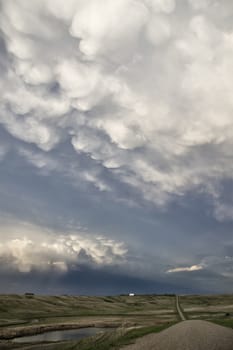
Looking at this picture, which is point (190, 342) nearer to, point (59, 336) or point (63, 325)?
point (59, 336)

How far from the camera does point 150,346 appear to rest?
39.4 meters

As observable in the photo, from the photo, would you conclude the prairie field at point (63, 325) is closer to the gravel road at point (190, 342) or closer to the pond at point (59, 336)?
the pond at point (59, 336)

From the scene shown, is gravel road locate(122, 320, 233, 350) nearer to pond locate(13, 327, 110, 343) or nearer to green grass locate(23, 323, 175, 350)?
green grass locate(23, 323, 175, 350)

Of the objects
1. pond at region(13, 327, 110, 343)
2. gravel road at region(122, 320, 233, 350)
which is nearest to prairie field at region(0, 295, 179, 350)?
pond at region(13, 327, 110, 343)

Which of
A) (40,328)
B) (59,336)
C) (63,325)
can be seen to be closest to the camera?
(59,336)

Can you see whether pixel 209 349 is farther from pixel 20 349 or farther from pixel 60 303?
pixel 60 303

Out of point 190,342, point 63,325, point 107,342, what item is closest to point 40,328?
point 63,325

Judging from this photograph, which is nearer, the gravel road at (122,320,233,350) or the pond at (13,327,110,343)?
the gravel road at (122,320,233,350)

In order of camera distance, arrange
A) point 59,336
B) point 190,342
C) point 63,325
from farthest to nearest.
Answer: point 63,325 → point 59,336 → point 190,342

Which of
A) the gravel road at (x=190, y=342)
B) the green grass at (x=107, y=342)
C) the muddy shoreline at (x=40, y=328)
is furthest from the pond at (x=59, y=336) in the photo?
the gravel road at (x=190, y=342)

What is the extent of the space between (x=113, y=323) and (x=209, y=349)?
62.9 meters

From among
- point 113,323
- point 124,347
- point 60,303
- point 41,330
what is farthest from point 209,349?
point 60,303

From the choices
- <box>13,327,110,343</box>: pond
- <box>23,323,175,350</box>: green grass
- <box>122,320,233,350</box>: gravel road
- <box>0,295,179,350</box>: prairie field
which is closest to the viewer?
<box>122,320,233,350</box>: gravel road

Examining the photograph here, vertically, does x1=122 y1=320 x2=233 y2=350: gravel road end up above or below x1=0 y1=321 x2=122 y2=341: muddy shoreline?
below
